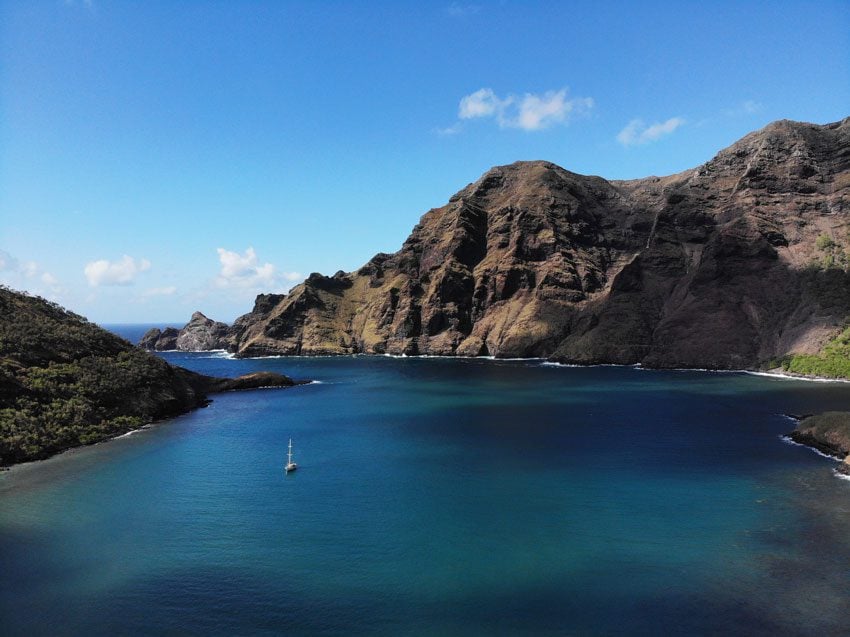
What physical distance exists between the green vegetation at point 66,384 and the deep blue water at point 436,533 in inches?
222

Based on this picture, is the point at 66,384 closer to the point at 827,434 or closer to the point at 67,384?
the point at 67,384

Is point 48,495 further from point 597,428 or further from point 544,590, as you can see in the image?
point 597,428

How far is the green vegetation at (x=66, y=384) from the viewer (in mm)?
71125

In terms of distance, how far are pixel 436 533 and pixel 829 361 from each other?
420 feet

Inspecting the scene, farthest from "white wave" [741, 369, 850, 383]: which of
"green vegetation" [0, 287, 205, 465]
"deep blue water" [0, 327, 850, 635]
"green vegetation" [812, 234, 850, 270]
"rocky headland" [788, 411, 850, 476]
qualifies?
"green vegetation" [0, 287, 205, 465]

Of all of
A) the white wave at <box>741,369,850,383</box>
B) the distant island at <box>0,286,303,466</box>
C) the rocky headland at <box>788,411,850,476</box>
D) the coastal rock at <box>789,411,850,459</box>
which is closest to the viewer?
the rocky headland at <box>788,411,850,476</box>

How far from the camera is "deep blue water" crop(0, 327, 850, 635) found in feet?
103

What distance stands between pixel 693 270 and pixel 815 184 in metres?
46.5

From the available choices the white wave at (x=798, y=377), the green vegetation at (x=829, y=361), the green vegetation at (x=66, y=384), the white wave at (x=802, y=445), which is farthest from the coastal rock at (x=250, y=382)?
the green vegetation at (x=829, y=361)

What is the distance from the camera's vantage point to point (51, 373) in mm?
81312

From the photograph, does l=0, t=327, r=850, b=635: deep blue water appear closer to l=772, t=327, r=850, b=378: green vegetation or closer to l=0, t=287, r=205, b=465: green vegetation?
l=0, t=287, r=205, b=465: green vegetation

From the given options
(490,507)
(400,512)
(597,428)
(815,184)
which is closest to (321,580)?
(400,512)

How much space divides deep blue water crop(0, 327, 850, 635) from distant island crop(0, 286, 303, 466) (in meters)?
5.64

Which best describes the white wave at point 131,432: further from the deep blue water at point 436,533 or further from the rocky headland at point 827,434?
the rocky headland at point 827,434
